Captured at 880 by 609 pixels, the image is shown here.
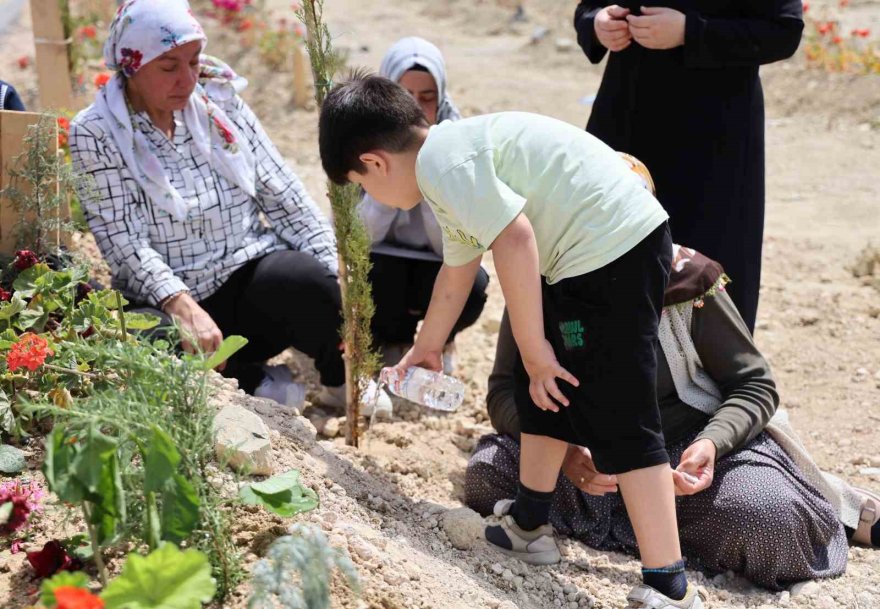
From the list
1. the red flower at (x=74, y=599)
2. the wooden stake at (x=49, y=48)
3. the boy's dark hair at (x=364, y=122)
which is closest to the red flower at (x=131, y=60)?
the boy's dark hair at (x=364, y=122)

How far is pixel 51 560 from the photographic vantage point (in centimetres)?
210

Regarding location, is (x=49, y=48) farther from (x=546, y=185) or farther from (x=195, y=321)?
(x=546, y=185)

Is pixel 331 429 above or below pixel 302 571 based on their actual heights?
below

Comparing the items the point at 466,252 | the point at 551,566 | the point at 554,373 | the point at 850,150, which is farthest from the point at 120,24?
the point at 850,150

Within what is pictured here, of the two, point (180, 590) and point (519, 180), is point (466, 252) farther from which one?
point (180, 590)

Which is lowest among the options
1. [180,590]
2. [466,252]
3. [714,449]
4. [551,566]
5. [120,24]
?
[551,566]

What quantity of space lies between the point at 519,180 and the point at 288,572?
3.58 ft

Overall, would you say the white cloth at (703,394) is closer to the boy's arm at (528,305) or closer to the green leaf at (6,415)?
the boy's arm at (528,305)

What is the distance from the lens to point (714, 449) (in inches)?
112

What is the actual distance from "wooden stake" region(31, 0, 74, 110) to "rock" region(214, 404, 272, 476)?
271cm

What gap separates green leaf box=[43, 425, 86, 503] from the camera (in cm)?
181

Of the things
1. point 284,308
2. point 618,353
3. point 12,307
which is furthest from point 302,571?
point 284,308

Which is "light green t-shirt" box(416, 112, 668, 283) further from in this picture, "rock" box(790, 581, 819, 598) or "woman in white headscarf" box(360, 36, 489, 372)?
"woman in white headscarf" box(360, 36, 489, 372)

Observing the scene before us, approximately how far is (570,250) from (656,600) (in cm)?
89
